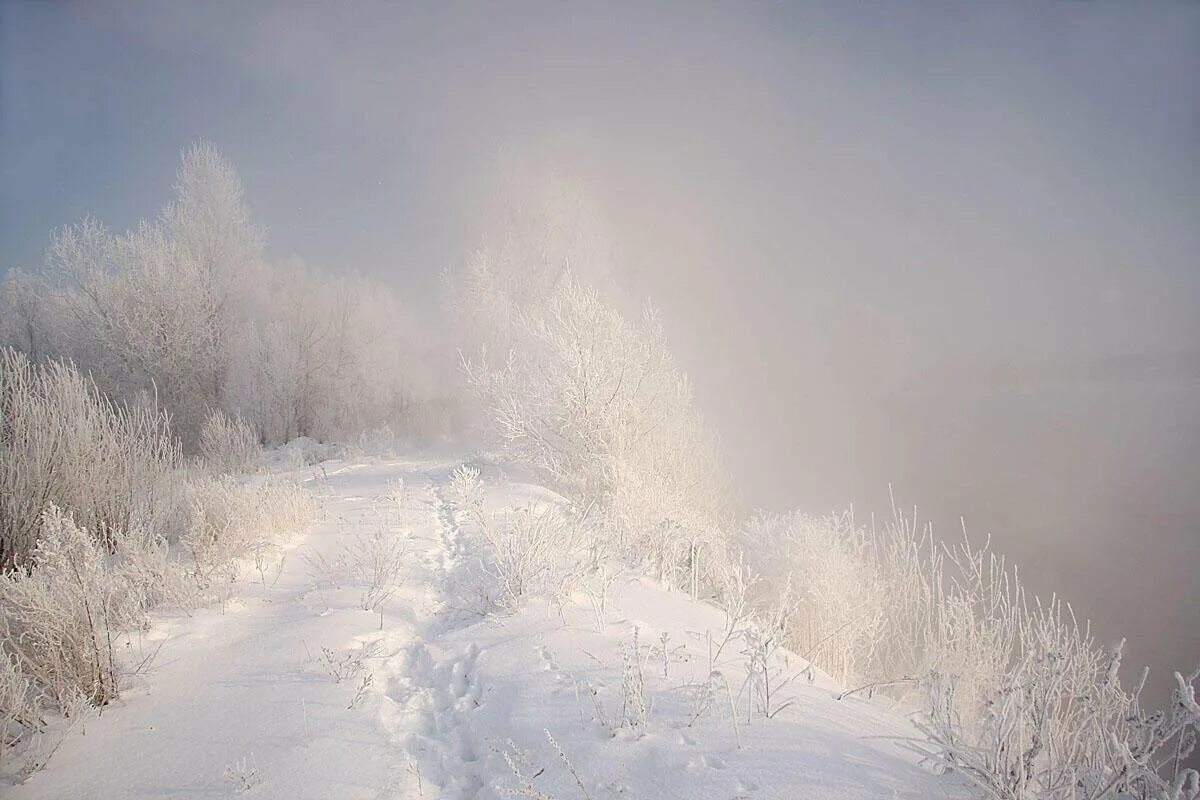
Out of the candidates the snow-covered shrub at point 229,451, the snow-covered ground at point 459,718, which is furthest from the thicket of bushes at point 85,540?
the snow-covered shrub at point 229,451

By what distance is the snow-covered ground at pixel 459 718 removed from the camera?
221cm

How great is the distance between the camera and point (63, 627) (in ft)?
9.60

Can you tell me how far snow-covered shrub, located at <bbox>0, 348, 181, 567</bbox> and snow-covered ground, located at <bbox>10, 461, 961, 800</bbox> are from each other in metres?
2.04

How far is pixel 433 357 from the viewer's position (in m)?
24.3

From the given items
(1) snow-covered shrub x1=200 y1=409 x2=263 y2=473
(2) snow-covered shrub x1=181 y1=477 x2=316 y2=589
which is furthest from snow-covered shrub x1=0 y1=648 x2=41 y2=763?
(1) snow-covered shrub x1=200 y1=409 x2=263 y2=473

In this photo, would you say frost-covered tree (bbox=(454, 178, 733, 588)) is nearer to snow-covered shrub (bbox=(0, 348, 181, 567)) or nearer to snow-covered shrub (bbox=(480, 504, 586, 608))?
snow-covered shrub (bbox=(480, 504, 586, 608))

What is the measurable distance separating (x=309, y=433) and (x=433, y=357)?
6382mm

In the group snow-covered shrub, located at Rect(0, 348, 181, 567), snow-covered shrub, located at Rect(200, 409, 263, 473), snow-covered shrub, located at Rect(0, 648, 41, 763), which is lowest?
snow-covered shrub, located at Rect(200, 409, 263, 473)

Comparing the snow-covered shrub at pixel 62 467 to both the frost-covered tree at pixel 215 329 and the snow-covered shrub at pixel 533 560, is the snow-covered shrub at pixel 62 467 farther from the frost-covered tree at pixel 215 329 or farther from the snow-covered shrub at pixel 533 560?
the frost-covered tree at pixel 215 329

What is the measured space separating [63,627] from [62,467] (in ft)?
9.98

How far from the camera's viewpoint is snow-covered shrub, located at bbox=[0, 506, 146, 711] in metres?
2.84

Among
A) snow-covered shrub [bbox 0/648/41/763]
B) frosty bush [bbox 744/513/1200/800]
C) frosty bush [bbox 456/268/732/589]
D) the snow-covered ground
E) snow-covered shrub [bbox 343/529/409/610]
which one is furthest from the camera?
frosty bush [bbox 456/268/732/589]

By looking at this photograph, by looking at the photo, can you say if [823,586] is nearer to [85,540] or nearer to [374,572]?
[374,572]

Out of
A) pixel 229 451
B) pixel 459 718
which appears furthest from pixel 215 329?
pixel 459 718
